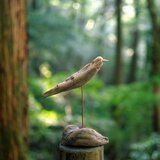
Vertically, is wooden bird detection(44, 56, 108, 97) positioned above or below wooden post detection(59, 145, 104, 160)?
above

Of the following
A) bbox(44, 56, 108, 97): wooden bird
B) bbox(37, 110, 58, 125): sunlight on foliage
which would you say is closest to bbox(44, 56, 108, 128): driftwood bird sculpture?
bbox(44, 56, 108, 97): wooden bird

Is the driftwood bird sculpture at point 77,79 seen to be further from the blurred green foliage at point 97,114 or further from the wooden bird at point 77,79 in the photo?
the blurred green foliage at point 97,114

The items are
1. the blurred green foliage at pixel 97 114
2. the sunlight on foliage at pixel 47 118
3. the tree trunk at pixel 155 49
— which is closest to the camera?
the blurred green foliage at pixel 97 114

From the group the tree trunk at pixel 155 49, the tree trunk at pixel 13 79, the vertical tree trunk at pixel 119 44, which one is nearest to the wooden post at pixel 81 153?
the tree trunk at pixel 13 79

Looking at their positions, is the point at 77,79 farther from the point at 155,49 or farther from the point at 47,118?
the point at 155,49

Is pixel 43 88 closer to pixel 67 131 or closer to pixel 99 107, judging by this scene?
pixel 99 107

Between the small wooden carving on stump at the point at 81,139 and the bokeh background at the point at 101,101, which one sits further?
the bokeh background at the point at 101,101

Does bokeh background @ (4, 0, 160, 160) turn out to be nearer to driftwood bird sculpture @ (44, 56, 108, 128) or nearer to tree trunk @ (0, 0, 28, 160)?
tree trunk @ (0, 0, 28, 160)
